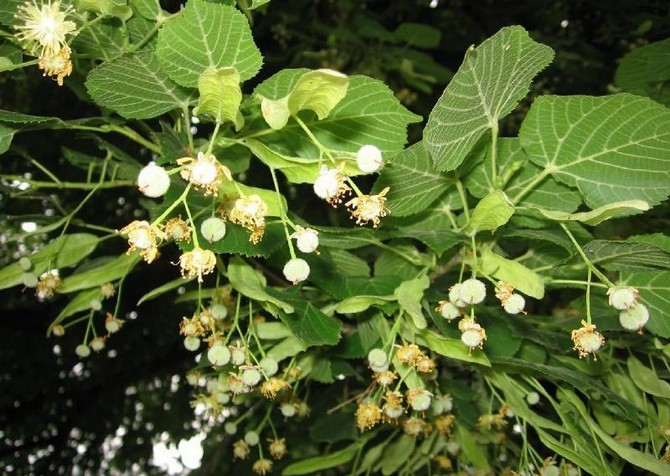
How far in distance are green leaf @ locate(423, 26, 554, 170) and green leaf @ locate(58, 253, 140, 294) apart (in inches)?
28.4

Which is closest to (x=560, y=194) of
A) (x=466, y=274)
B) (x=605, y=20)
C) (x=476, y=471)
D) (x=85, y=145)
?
(x=466, y=274)

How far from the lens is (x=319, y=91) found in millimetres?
653

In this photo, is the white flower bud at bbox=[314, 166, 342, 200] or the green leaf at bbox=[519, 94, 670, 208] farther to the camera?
the green leaf at bbox=[519, 94, 670, 208]

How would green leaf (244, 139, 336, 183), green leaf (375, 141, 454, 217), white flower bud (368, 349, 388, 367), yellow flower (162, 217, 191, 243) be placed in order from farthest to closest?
white flower bud (368, 349, 388, 367), green leaf (375, 141, 454, 217), yellow flower (162, 217, 191, 243), green leaf (244, 139, 336, 183)

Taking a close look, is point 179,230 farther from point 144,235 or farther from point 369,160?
point 369,160

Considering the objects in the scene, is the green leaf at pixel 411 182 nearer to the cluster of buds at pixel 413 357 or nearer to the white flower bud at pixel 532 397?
the cluster of buds at pixel 413 357

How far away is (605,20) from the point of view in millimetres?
2990

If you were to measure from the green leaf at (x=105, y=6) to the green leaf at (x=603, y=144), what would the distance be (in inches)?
25.4

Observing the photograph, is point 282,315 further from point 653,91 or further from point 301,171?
point 653,91

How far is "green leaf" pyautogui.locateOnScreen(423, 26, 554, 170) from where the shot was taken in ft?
2.48

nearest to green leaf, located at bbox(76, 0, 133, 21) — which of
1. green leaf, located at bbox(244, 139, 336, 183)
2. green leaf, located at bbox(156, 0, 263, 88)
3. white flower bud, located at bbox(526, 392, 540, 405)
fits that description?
green leaf, located at bbox(156, 0, 263, 88)

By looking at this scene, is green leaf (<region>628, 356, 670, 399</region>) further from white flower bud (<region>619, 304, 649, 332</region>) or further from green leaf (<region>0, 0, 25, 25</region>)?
green leaf (<region>0, 0, 25, 25</region>)

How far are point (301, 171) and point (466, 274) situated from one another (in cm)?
56

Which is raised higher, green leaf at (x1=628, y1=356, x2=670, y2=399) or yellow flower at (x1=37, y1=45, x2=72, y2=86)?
yellow flower at (x1=37, y1=45, x2=72, y2=86)
